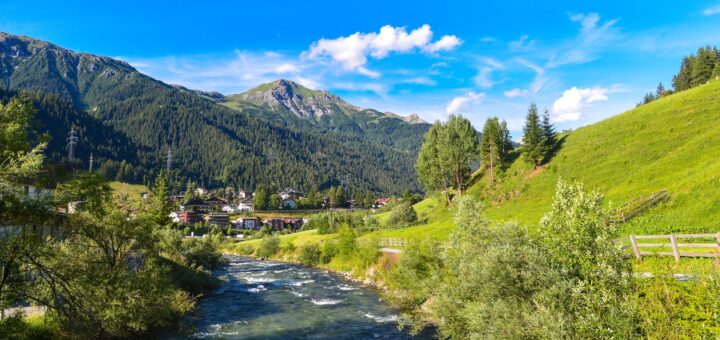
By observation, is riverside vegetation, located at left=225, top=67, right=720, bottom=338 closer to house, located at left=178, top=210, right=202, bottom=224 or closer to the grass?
the grass

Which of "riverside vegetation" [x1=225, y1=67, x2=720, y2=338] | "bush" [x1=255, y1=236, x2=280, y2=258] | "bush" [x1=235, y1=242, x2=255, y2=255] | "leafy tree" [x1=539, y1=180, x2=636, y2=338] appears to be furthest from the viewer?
"bush" [x1=235, y1=242, x2=255, y2=255]

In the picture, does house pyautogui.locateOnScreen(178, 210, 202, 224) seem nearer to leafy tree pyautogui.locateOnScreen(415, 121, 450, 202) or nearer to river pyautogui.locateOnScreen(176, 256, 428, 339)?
leafy tree pyautogui.locateOnScreen(415, 121, 450, 202)

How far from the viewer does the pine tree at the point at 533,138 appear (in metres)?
75.7

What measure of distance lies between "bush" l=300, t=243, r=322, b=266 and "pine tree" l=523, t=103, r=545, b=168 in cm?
4879

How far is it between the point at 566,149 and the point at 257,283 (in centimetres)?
6576

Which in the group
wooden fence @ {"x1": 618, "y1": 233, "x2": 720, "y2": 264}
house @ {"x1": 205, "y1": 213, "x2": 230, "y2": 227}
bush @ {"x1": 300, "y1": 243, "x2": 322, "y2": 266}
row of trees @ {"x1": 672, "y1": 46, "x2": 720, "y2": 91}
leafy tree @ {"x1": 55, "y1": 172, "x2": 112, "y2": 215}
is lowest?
bush @ {"x1": 300, "y1": 243, "x2": 322, "y2": 266}

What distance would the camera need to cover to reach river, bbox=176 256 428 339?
3152 cm

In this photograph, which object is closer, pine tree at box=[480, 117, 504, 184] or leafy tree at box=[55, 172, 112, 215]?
leafy tree at box=[55, 172, 112, 215]

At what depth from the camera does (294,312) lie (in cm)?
3922

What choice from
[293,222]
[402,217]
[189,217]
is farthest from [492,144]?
[189,217]

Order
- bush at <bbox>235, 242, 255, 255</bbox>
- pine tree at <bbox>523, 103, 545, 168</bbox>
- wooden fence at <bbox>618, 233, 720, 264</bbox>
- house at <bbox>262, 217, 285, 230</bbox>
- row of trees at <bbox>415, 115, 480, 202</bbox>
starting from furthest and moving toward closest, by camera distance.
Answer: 1. house at <bbox>262, 217, 285, 230</bbox>
2. bush at <bbox>235, 242, 255, 255</bbox>
3. row of trees at <bbox>415, 115, 480, 202</bbox>
4. pine tree at <bbox>523, 103, 545, 168</bbox>
5. wooden fence at <bbox>618, 233, 720, 264</bbox>

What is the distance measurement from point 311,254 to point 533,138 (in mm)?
52950

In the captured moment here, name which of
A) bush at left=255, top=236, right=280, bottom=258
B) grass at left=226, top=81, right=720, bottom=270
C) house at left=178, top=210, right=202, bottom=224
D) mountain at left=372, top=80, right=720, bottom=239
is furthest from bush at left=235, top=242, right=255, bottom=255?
house at left=178, top=210, right=202, bottom=224

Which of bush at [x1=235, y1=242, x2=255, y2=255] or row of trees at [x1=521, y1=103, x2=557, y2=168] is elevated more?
row of trees at [x1=521, y1=103, x2=557, y2=168]
